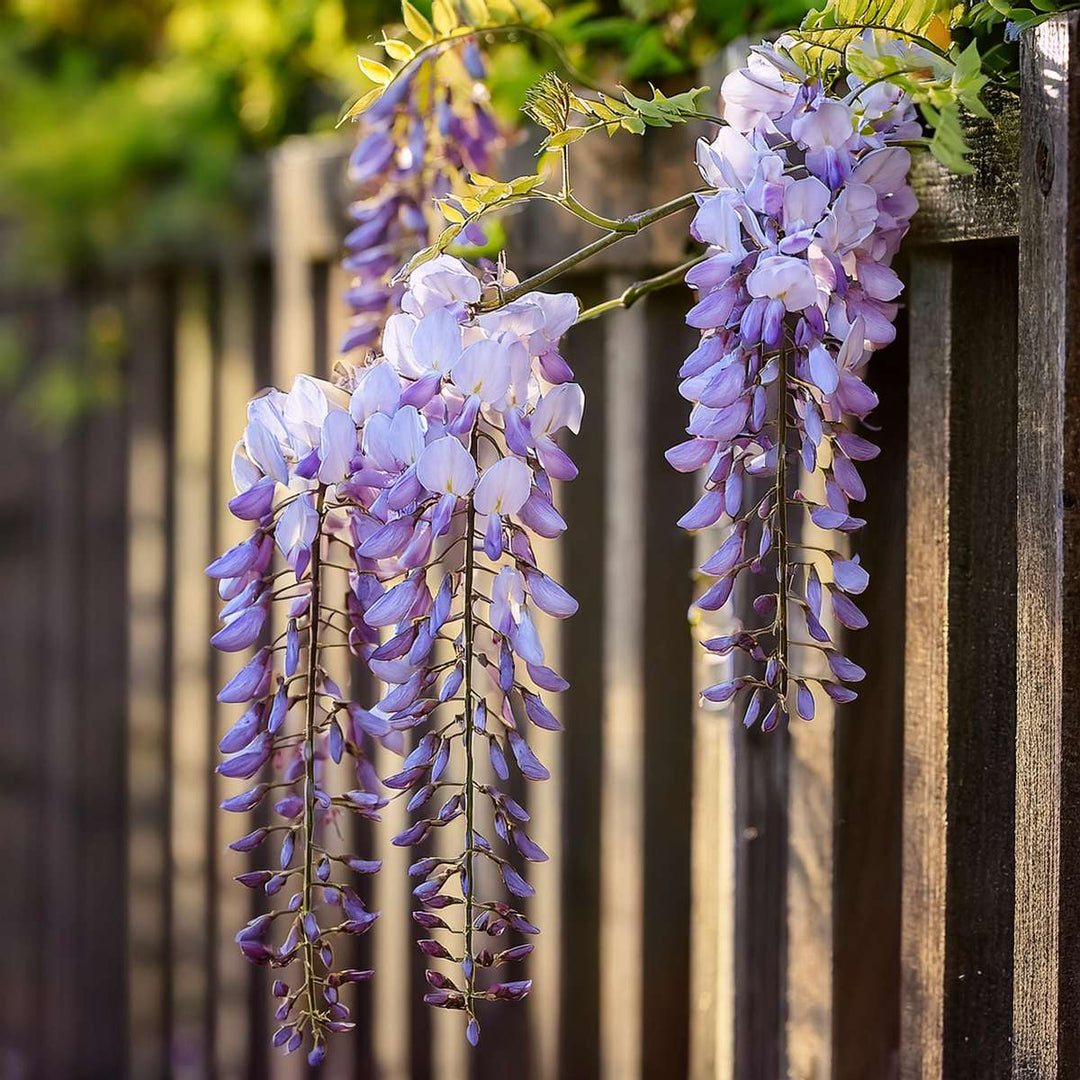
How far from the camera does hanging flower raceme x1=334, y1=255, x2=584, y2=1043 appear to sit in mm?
782

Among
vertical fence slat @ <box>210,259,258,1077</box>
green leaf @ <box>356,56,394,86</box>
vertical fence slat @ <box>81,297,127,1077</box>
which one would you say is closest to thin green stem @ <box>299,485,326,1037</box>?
green leaf @ <box>356,56,394,86</box>

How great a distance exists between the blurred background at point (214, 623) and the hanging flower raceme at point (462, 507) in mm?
428

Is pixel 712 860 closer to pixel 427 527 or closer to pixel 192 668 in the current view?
pixel 427 527

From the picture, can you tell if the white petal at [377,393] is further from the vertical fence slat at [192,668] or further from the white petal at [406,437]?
the vertical fence slat at [192,668]

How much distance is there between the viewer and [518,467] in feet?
2.56

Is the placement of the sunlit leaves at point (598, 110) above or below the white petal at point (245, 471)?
above

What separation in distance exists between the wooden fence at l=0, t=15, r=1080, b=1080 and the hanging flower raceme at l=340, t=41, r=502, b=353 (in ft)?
0.81

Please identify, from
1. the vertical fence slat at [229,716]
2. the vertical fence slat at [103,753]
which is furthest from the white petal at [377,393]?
the vertical fence slat at [103,753]

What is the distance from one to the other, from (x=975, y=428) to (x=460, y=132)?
2.07ft

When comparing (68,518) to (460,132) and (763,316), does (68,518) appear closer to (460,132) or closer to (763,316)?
(460,132)

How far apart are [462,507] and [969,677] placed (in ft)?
1.36

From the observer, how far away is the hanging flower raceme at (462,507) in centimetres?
78

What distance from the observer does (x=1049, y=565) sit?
805mm

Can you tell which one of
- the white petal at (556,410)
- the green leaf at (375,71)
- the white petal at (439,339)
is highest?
the green leaf at (375,71)
